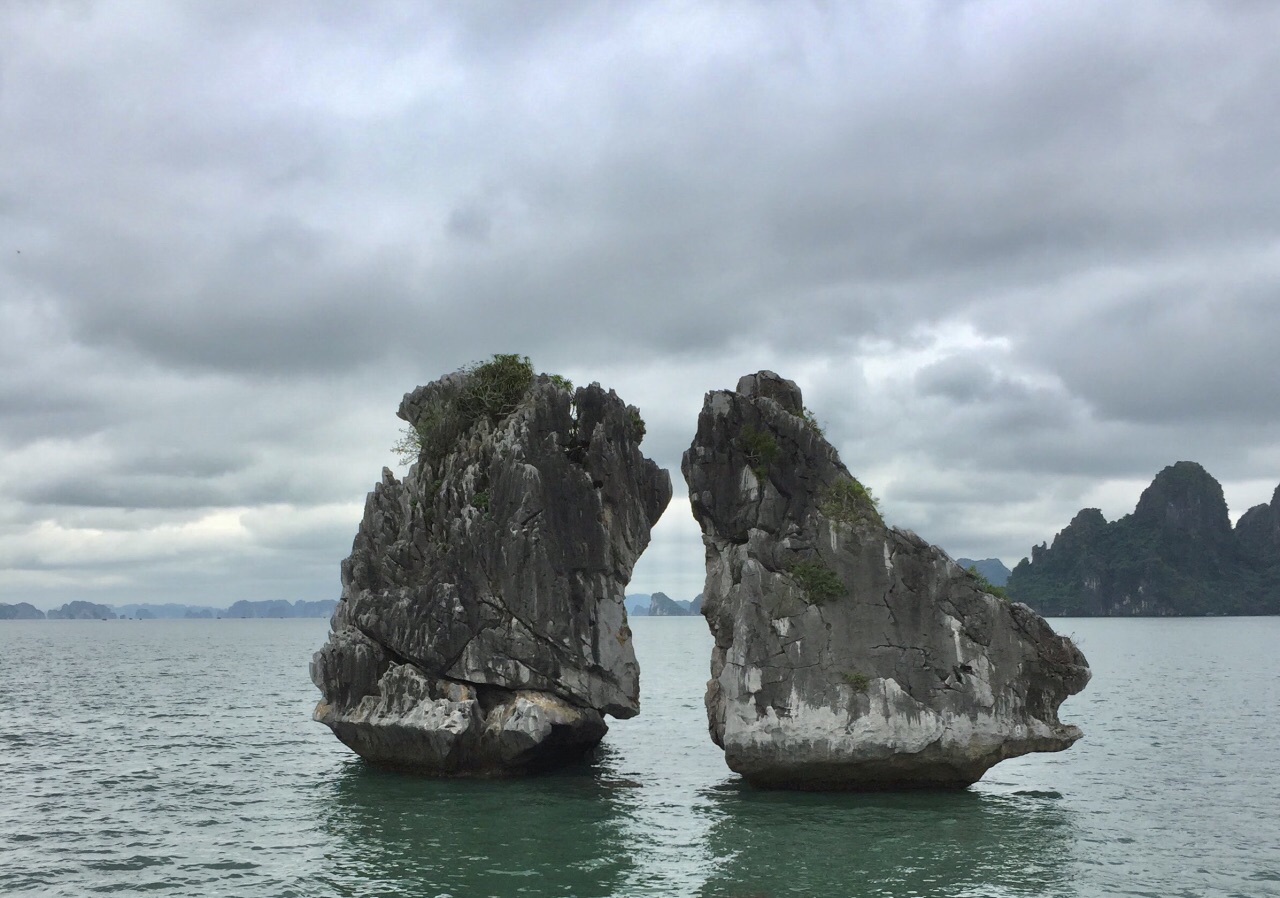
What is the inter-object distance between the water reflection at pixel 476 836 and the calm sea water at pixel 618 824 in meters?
0.08

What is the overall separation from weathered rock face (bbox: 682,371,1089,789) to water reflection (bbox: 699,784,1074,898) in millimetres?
1315

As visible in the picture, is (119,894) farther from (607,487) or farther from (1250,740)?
(1250,740)

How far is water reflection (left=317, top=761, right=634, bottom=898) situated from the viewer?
23250mm

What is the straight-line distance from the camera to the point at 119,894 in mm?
22875

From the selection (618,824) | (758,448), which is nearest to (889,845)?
(618,824)

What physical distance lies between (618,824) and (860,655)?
847 centimetres

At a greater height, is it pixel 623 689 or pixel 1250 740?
pixel 623 689

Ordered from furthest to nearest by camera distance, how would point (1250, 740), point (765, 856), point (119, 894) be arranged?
point (1250, 740) < point (765, 856) < point (119, 894)

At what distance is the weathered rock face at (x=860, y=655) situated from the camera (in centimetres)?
3064

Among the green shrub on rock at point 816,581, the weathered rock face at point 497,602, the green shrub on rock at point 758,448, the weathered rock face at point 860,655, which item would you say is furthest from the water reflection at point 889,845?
the green shrub on rock at point 758,448

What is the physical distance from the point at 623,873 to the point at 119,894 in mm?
10792

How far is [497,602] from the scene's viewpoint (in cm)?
3572

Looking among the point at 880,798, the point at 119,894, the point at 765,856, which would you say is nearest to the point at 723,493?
the point at 880,798

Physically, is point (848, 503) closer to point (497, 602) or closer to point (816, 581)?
point (816, 581)
